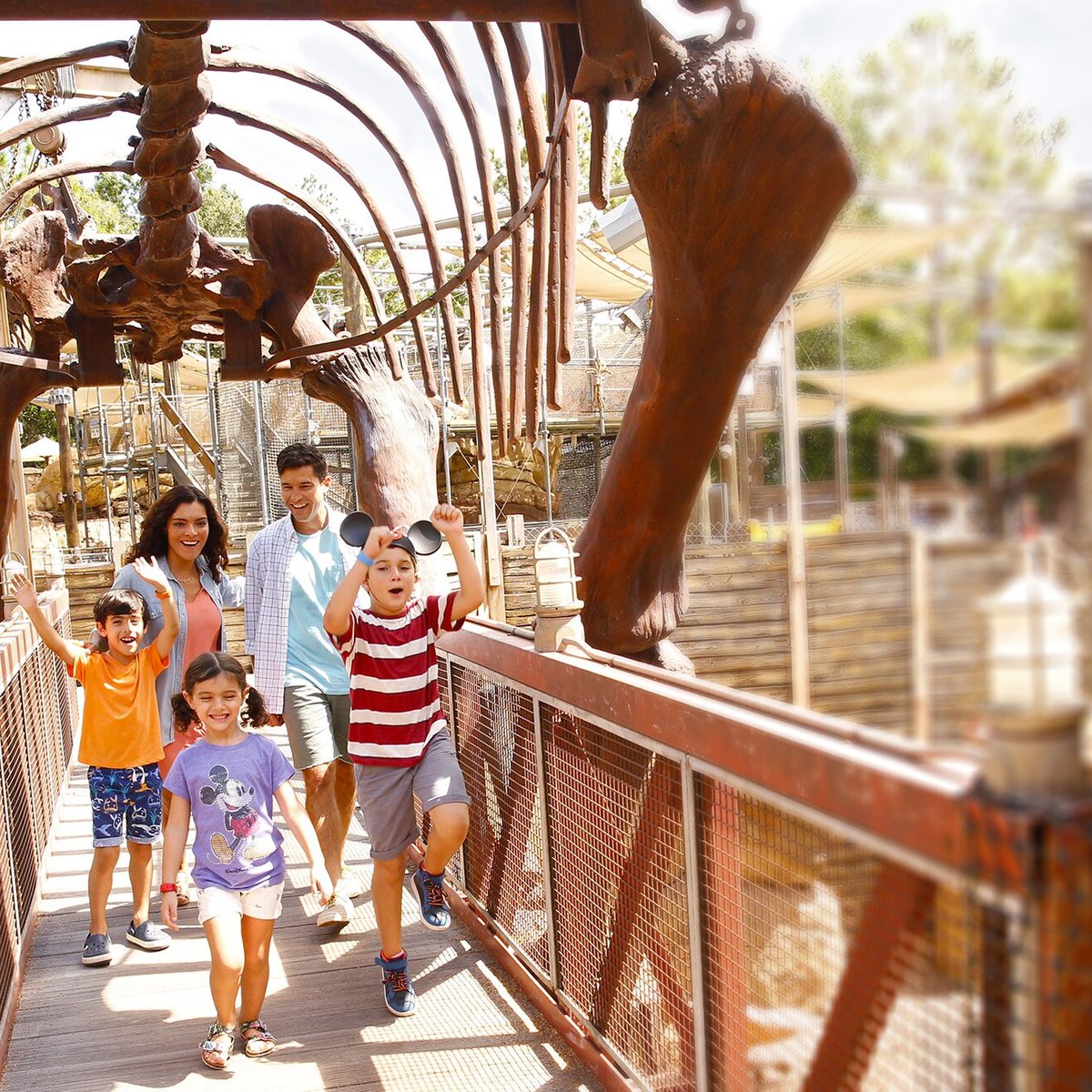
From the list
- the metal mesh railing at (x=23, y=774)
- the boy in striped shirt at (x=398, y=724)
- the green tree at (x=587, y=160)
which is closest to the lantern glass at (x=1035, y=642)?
the boy in striped shirt at (x=398, y=724)

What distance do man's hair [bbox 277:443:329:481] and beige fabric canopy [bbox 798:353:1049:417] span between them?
3.14 m

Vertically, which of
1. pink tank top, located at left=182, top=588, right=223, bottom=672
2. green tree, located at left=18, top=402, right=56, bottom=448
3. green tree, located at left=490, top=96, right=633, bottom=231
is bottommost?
pink tank top, located at left=182, top=588, right=223, bottom=672

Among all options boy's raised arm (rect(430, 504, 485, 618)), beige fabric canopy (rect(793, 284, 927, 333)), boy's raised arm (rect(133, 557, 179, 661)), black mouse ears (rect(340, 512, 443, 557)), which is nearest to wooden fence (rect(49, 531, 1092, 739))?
beige fabric canopy (rect(793, 284, 927, 333))

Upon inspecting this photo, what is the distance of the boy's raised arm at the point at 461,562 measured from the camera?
10.7 feet

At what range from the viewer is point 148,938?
4012 mm

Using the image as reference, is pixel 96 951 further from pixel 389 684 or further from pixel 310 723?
pixel 389 684

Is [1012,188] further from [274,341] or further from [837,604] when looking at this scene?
[274,341]

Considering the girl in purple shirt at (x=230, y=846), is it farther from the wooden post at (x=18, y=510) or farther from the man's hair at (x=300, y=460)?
the wooden post at (x=18, y=510)

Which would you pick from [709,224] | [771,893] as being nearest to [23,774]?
[709,224]

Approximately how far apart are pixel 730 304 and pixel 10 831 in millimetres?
2705

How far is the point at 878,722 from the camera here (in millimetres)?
1498

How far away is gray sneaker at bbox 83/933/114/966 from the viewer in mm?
3898

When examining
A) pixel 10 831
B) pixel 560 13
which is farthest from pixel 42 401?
pixel 560 13

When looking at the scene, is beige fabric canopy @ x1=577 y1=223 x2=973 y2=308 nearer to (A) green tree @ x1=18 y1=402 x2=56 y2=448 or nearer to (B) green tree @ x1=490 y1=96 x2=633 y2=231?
(B) green tree @ x1=490 y1=96 x2=633 y2=231
